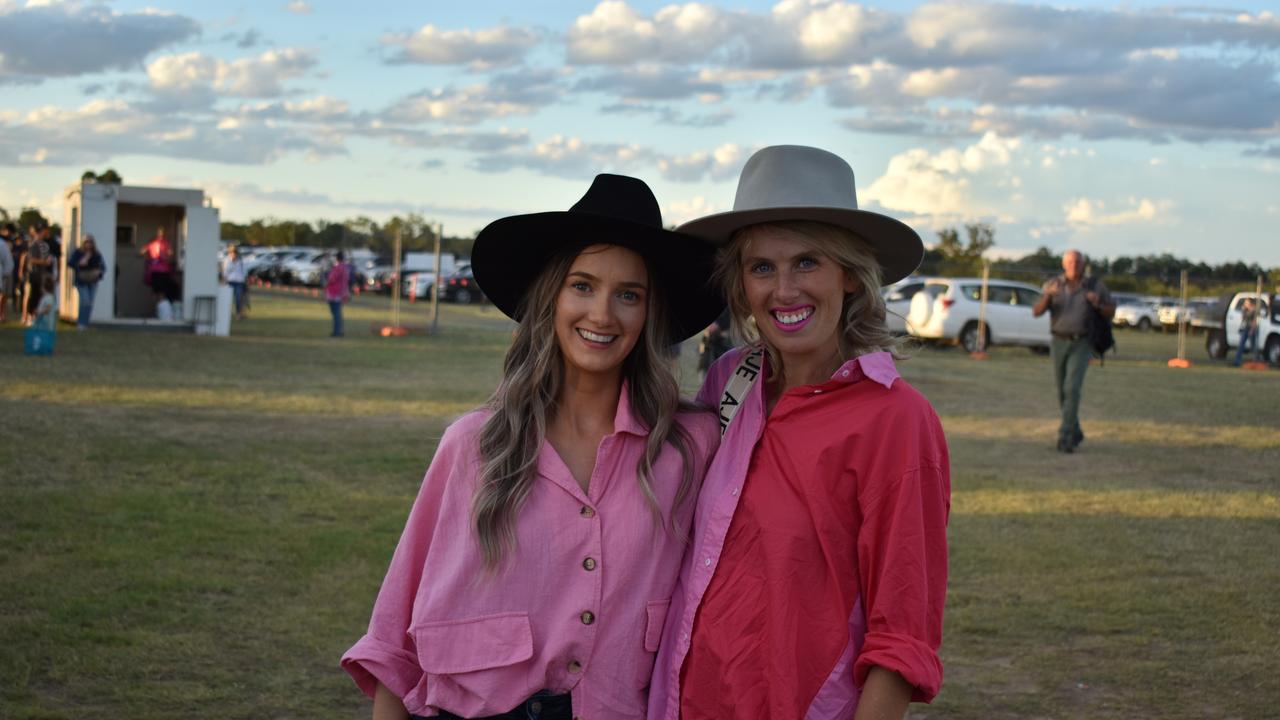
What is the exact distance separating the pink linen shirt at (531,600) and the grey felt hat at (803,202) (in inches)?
22.5

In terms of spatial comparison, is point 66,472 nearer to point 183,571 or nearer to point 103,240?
point 183,571

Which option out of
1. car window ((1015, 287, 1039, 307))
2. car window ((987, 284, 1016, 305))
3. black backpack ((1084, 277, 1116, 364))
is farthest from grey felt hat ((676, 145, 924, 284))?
car window ((1015, 287, 1039, 307))

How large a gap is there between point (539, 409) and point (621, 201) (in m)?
0.46

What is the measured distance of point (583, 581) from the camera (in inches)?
102

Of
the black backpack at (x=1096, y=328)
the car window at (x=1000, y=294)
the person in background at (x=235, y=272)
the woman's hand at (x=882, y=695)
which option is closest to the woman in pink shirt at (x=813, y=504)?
the woman's hand at (x=882, y=695)

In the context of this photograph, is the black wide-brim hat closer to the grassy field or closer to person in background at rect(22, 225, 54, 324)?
the grassy field

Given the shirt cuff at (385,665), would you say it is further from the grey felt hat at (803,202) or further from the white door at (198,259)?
the white door at (198,259)

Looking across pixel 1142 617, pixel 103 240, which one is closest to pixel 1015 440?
pixel 1142 617

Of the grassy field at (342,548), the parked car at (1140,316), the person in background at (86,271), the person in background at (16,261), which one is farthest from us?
the parked car at (1140,316)

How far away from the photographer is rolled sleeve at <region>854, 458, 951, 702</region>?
237 cm

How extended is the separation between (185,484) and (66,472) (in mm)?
951

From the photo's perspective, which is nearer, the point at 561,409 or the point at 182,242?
the point at 561,409

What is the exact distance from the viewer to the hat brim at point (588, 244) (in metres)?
2.77

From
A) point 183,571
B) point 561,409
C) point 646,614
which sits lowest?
point 183,571
